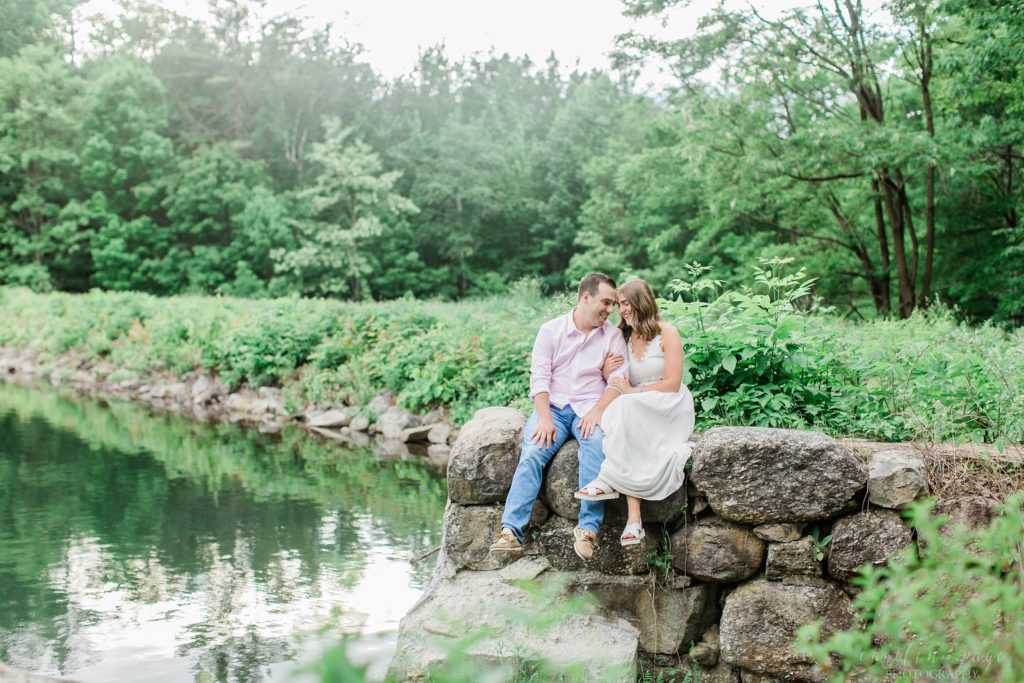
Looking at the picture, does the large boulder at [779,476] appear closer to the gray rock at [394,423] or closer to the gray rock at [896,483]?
the gray rock at [896,483]

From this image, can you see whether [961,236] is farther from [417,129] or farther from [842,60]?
[417,129]

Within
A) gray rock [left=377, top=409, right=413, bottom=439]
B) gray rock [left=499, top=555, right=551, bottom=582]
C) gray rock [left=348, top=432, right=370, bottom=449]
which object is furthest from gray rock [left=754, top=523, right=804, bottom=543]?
gray rock [left=377, top=409, right=413, bottom=439]

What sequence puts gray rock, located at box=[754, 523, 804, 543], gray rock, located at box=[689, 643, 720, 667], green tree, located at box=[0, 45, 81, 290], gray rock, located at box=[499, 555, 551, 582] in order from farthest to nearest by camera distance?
1. green tree, located at box=[0, 45, 81, 290]
2. gray rock, located at box=[499, 555, 551, 582]
3. gray rock, located at box=[689, 643, 720, 667]
4. gray rock, located at box=[754, 523, 804, 543]

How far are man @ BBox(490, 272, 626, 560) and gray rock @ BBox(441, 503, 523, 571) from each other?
0.81ft

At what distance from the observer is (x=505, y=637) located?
4895 mm

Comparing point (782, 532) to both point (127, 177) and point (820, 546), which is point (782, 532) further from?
point (127, 177)

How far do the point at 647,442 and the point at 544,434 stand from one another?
0.60 m

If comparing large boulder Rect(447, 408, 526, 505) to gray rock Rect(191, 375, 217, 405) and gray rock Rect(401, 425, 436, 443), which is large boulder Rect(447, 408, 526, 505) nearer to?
gray rock Rect(401, 425, 436, 443)

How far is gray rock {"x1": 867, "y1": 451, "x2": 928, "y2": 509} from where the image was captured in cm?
477

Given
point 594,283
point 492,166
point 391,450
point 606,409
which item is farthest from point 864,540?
point 492,166

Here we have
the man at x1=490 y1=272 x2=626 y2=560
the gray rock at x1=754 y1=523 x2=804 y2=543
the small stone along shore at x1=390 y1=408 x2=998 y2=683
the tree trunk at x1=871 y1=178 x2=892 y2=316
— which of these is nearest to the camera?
the small stone along shore at x1=390 y1=408 x2=998 y2=683

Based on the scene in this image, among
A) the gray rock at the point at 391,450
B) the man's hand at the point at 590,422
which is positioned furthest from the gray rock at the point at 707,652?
the gray rock at the point at 391,450

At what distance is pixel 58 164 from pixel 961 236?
31959mm

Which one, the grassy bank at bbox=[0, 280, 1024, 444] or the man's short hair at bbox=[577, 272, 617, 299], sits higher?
the man's short hair at bbox=[577, 272, 617, 299]
